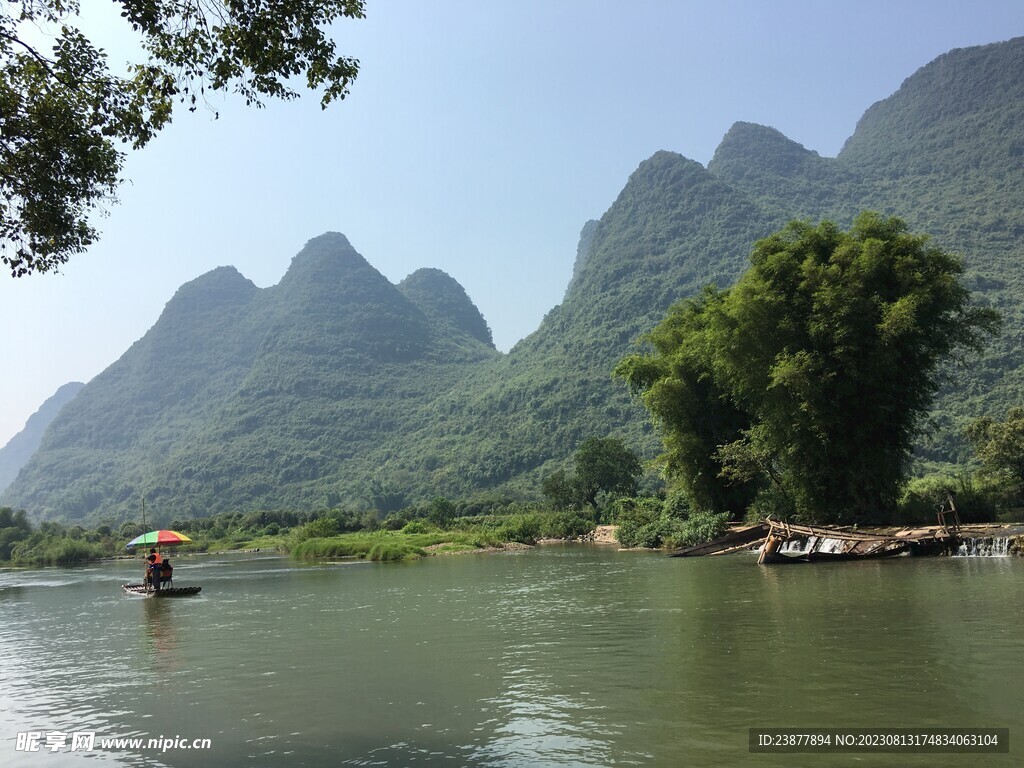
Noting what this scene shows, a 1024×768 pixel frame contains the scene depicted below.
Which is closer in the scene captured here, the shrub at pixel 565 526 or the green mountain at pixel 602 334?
the shrub at pixel 565 526

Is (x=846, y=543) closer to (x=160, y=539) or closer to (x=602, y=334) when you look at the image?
(x=160, y=539)

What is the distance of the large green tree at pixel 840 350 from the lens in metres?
25.6

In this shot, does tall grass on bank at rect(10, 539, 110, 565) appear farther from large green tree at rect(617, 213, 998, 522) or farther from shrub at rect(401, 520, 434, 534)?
large green tree at rect(617, 213, 998, 522)

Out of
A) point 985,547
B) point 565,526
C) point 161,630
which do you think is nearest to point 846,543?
point 985,547

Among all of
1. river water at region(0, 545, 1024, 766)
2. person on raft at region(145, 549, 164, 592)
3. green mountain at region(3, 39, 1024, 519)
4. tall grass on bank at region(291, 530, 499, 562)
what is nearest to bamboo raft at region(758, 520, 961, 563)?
river water at region(0, 545, 1024, 766)

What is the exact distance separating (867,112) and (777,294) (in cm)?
20182

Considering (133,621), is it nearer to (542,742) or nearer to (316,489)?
(542,742)

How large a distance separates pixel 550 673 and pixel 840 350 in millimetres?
18780

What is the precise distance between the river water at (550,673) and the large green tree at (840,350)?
6559mm

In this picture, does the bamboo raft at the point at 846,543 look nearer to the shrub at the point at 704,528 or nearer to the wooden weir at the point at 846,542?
the wooden weir at the point at 846,542

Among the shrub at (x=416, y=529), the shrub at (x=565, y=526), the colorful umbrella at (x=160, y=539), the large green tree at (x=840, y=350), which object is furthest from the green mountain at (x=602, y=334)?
the colorful umbrella at (x=160, y=539)

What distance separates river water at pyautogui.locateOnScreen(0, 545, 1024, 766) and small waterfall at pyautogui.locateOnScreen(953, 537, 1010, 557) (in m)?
0.80

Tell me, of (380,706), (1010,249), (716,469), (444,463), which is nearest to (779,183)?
(1010,249)

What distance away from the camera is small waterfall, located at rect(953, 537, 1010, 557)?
21734 millimetres
